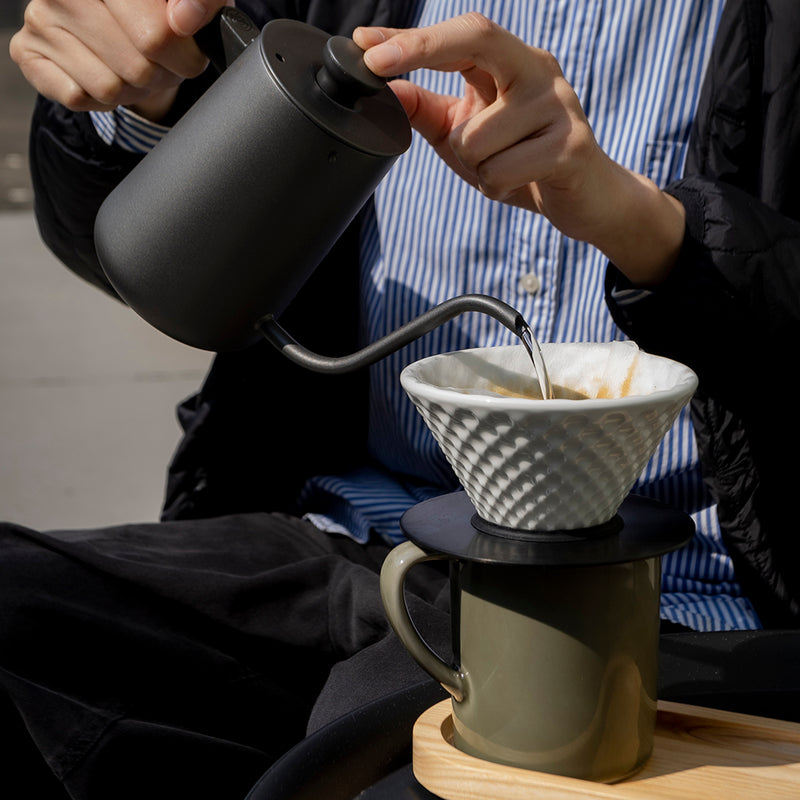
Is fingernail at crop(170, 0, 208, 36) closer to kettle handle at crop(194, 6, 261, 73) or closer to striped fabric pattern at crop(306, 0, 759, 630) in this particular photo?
kettle handle at crop(194, 6, 261, 73)

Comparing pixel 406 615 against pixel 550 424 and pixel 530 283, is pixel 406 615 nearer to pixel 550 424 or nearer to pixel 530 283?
pixel 550 424

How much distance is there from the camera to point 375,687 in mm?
799

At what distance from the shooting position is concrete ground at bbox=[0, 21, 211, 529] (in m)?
2.30

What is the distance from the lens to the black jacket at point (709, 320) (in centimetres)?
89

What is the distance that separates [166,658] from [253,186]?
42cm

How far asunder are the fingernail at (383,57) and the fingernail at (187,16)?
16 cm

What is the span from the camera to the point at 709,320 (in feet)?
2.89

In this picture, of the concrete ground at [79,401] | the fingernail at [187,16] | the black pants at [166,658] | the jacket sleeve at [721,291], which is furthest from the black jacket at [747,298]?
the concrete ground at [79,401]

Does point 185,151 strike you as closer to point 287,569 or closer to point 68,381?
point 287,569

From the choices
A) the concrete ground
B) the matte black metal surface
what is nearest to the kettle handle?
the matte black metal surface

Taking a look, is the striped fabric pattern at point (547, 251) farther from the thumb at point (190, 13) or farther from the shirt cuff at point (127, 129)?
the thumb at point (190, 13)

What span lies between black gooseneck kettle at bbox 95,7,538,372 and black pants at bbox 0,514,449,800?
0.28m

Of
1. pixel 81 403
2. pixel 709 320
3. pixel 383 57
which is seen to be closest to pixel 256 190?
pixel 383 57

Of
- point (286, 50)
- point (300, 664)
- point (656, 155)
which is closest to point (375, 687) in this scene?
point (300, 664)
